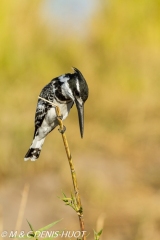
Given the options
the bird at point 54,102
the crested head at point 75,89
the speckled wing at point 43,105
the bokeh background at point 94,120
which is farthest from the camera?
the bokeh background at point 94,120

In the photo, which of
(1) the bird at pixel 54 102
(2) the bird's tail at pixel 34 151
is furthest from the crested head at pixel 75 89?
(2) the bird's tail at pixel 34 151

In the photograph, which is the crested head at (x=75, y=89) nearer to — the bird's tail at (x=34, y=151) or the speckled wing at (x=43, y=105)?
the speckled wing at (x=43, y=105)

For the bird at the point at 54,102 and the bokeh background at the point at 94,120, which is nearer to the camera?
the bird at the point at 54,102

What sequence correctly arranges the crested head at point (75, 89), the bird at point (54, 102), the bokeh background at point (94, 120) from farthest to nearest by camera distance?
the bokeh background at point (94, 120), the bird at point (54, 102), the crested head at point (75, 89)

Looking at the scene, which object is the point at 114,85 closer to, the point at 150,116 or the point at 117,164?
the point at 150,116

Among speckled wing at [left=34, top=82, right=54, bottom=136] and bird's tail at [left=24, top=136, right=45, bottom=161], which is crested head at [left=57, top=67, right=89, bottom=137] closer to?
speckled wing at [left=34, top=82, right=54, bottom=136]

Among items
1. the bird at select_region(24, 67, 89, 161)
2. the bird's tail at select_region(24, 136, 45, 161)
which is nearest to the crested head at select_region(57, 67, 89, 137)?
the bird at select_region(24, 67, 89, 161)

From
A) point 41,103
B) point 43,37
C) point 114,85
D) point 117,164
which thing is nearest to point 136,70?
point 114,85

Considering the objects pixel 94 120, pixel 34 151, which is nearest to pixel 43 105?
pixel 34 151
